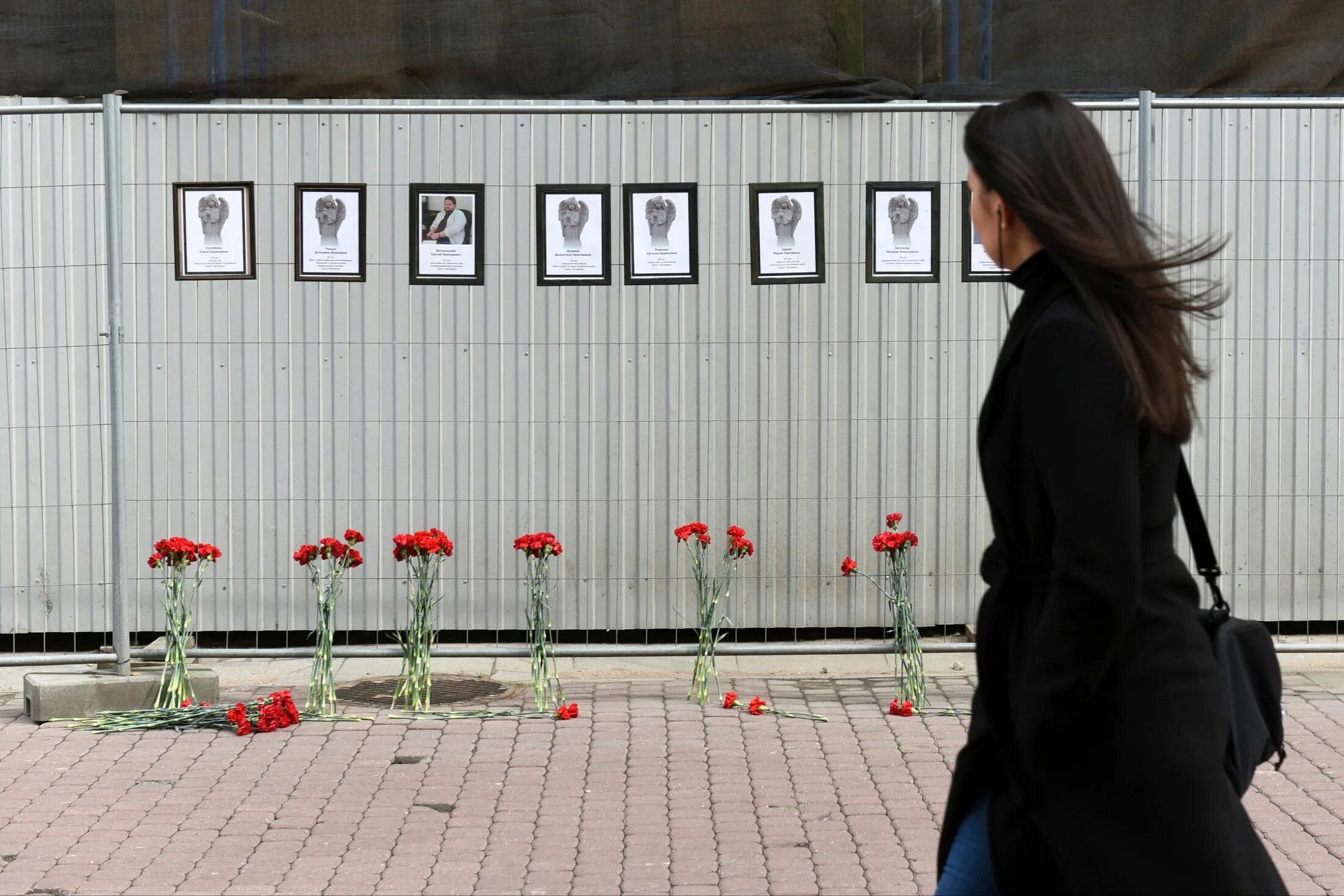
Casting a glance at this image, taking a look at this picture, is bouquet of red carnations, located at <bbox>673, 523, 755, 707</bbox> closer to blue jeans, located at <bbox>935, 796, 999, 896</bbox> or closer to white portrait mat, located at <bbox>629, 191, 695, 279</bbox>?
white portrait mat, located at <bbox>629, 191, 695, 279</bbox>

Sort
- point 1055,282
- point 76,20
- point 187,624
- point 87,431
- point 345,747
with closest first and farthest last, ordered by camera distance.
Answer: point 1055,282, point 345,747, point 187,624, point 76,20, point 87,431

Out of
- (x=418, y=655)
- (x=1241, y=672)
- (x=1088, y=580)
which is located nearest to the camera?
(x=1088, y=580)

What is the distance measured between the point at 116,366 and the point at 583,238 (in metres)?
2.30

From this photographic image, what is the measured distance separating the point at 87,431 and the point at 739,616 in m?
3.35

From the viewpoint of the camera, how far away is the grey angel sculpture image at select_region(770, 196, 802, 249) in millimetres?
7879

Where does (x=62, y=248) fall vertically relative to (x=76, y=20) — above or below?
below

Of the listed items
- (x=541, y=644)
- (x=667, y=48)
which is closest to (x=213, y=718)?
(x=541, y=644)

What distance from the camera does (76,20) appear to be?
24.5 feet

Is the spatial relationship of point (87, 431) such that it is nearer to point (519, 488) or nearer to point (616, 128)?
point (519, 488)

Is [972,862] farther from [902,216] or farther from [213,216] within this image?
[213,216]

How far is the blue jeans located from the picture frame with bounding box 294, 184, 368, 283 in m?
6.00

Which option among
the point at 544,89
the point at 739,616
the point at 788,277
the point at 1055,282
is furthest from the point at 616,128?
the point at 1055,282

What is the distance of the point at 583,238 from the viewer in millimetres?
7906

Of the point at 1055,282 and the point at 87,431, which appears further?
the point at 87,431
